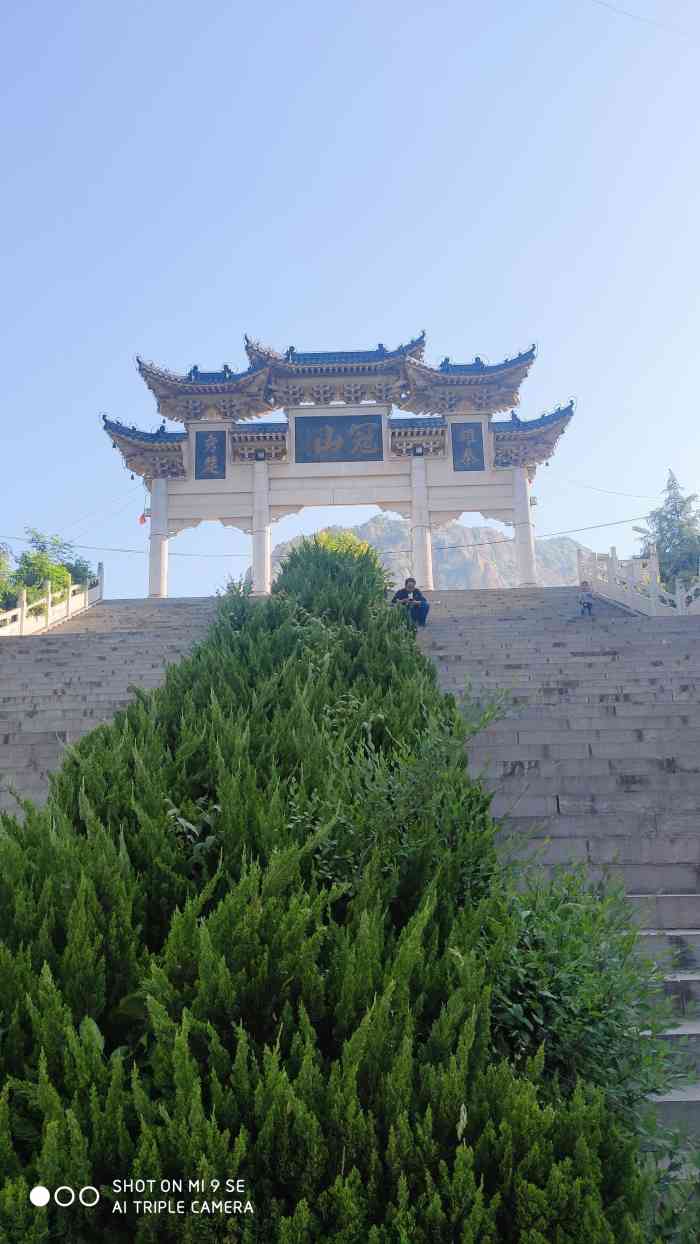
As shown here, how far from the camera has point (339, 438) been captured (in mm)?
25328

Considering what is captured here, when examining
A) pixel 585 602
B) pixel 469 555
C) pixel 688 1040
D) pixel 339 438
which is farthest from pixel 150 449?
pixel 469 555

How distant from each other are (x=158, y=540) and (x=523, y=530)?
11419mm

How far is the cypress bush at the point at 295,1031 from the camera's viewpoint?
71.9 inches

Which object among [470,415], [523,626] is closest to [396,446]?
[470,415]

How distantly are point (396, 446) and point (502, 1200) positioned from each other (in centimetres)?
2468

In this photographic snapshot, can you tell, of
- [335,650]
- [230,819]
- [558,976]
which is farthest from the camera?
[335,650]

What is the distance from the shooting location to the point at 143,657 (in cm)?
1223

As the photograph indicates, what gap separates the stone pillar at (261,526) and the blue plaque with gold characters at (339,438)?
4.33 feet

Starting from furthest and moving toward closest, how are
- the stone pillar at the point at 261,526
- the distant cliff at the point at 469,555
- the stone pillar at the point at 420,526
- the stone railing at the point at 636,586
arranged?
the distant cliff at the point at 469,555, the stone pillar at the point at 261,526, the stone pillar at the point at 420,526, the stone railing at the point at 636,586

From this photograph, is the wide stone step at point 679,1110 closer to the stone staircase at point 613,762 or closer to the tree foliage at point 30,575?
the stone staircase at point 613,762

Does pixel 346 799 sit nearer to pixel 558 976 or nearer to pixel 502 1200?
pixel 558 976

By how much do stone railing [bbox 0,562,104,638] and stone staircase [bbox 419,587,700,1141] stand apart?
802 cm

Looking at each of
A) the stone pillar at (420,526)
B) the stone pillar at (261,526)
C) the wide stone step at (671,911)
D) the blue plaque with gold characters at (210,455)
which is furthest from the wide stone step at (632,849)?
the blue plaque with gold characters at (210,455)

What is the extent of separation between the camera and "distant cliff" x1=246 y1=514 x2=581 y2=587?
12038cm
